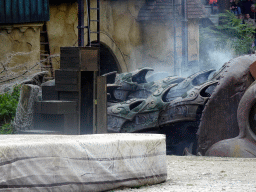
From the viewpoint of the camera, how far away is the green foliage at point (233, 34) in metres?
22.4

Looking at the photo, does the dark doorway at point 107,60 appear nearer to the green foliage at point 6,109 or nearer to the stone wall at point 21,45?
the stone wall at point 21,45

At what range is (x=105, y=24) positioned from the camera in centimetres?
1592

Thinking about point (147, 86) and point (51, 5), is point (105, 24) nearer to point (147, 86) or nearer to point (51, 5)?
point (51, 5)

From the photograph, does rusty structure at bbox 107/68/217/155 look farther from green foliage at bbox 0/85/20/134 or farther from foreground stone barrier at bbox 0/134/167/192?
foreground stone barrier at bbox 0/134/167/192

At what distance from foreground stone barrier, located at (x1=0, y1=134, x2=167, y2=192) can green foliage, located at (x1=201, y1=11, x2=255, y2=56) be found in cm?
1937

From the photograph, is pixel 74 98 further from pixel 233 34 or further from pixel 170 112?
pixel 233 34

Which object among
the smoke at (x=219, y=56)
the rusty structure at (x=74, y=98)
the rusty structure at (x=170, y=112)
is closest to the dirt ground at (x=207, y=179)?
the rusty structure at (x=74, y=98)

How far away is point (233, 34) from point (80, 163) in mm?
21642

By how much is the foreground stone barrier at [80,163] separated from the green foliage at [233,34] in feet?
63.5

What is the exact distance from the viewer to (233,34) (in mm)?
23641

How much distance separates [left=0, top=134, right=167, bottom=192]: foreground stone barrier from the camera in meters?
2.73

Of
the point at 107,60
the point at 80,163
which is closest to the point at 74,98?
the point at 80,163

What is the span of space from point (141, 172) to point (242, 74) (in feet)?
13.3

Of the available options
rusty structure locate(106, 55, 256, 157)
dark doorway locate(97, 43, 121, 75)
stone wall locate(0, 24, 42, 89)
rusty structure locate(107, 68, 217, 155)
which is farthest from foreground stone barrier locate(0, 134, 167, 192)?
dark doorway locate(97, 43, 121, 75)
